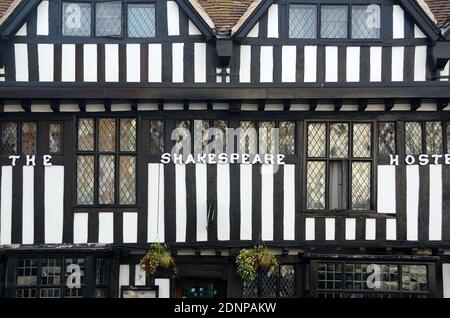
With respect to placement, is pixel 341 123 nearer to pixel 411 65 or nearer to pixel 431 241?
pixel 411 65

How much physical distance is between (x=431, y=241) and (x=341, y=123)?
2.48m

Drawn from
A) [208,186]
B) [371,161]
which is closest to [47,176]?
[208,186]

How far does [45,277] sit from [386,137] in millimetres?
6220

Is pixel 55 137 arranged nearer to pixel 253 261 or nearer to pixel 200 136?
pixel 200 136

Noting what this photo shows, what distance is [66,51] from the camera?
9766 mm

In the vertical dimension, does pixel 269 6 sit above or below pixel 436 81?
above

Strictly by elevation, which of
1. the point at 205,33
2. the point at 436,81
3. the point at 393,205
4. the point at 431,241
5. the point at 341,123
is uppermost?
the point at 205,33

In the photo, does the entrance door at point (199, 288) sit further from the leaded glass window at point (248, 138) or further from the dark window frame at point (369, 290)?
the leaded glass window at point (248, 138)

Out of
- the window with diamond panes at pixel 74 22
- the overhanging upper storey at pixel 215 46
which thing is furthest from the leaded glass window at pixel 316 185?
the window with diamond panes at pixel 74 22

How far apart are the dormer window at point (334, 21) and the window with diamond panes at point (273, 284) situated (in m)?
4.02

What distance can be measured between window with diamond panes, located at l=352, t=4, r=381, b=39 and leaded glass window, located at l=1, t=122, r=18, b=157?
599 centimetres

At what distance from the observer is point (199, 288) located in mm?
10242

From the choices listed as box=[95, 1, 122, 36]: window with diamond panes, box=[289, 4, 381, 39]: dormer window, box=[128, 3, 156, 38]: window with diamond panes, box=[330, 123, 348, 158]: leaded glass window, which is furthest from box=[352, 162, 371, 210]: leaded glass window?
box=[95, 1, 122, 36]: window with diamond panes

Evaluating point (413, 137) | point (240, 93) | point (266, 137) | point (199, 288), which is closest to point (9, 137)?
point (240, 93)
